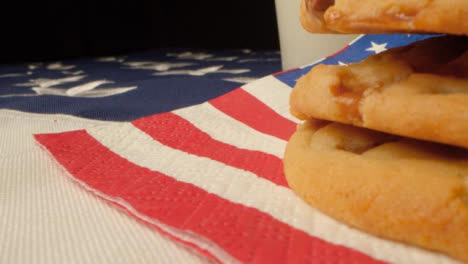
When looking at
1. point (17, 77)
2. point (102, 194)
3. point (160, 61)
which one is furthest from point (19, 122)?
point (160, 61)

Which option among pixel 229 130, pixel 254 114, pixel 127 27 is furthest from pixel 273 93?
pixel 127 27

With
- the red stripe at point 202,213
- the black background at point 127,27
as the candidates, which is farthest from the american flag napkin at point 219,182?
the black background at point 127,27

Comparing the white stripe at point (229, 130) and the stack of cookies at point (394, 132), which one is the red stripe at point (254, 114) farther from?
the stack of cookies at point (394, 132)

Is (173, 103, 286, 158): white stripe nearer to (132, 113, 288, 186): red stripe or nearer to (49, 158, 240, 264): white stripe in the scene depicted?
(132, 113, 288, 186): red stripe

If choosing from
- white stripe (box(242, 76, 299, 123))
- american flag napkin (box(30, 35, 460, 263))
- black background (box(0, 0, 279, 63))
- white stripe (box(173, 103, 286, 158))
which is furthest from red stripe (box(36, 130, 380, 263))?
black background (box(0, 0, 279, 63))

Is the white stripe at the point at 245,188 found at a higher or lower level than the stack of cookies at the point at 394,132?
lower

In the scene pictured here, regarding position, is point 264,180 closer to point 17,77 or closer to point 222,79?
point 222,79
